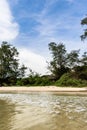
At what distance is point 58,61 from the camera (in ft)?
160

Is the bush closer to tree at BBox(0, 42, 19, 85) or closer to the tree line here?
the tree line

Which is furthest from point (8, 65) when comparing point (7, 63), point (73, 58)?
point (73, 58)

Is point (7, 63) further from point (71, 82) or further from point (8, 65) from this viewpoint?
point (71, 82)

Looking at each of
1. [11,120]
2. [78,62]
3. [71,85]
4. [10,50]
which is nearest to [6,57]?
[10,50]

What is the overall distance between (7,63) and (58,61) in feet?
35.2

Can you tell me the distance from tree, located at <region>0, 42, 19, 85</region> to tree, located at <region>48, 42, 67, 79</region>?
27.0 feet

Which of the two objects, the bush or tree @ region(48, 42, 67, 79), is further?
tree @ region(48, 42, 67, 79)

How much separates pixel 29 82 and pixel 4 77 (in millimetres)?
7777

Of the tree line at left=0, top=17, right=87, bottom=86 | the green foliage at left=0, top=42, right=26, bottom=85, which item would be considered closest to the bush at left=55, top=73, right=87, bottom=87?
the tree line at left=0, top=17, right=87, bottom=86

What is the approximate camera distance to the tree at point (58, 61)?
48500 millimetres

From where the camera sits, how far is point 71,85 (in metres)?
→ 38.9

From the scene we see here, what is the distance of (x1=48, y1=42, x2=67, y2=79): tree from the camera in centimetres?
4850

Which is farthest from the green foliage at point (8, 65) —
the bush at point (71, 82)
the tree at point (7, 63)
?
the bush at point (71, 82)

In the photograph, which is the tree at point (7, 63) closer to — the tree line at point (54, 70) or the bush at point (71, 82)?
the tree line at point (54, 70)
